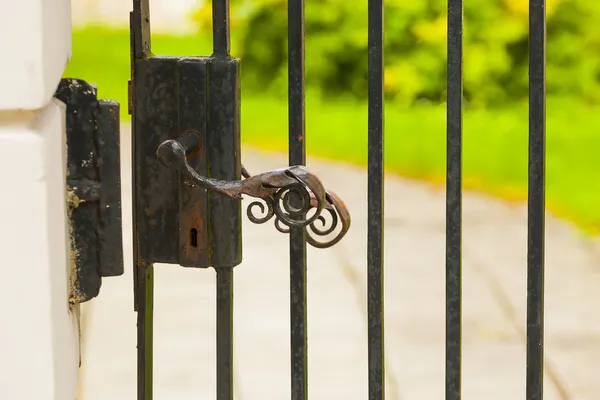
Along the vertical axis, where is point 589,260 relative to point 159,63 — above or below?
below

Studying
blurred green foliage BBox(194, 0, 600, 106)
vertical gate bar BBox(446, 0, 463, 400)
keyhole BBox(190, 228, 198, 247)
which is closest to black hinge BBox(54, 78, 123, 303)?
keyhole BBox(190, 228, 198, 247)

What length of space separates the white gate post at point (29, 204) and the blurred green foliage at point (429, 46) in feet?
24.0

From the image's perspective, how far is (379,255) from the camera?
1.80 m

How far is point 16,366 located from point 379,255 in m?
0.59

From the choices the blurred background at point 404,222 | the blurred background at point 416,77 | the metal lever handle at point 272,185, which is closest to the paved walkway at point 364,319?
the blurred background at point 404,222

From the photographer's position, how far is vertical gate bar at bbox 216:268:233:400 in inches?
70.0

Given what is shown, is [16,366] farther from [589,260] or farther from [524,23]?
[524,23]

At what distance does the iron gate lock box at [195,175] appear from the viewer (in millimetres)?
1654

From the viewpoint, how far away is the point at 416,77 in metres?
8.79

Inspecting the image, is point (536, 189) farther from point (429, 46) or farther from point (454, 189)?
point (429, 46)

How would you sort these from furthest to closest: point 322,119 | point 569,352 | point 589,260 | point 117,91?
1. point 117,91
2. point 322,119
3. point 589,260
4. point 569,352

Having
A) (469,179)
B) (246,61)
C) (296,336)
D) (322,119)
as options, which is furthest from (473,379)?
(246,61)

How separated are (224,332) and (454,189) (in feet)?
1.35

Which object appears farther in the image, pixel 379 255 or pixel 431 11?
pixel 431 11
